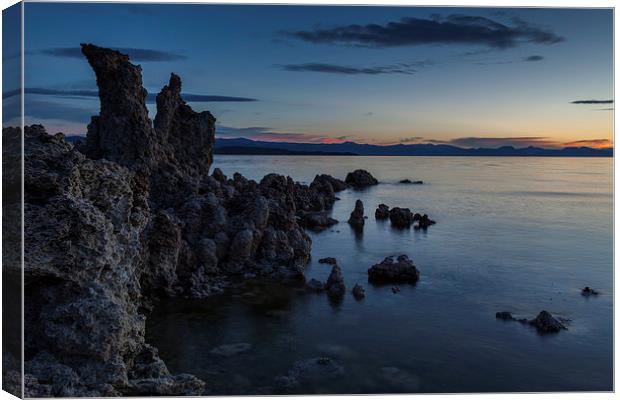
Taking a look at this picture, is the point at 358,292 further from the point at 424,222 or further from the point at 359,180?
the point at 359,180

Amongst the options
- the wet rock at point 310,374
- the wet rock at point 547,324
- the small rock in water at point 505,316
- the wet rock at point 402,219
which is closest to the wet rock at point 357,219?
the wet rock at point 402,219

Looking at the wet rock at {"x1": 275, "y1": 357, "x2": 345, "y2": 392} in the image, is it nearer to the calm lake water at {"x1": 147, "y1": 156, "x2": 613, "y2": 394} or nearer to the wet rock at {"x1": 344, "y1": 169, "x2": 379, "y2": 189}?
the calm lake water at {"x1": 147, "y1": 156, "x2": 613, "y2": 394}

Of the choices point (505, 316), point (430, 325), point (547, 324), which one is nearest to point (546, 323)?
point (547, 324)

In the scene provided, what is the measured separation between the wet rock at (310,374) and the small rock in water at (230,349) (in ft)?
7.45

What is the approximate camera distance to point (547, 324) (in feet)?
63.2

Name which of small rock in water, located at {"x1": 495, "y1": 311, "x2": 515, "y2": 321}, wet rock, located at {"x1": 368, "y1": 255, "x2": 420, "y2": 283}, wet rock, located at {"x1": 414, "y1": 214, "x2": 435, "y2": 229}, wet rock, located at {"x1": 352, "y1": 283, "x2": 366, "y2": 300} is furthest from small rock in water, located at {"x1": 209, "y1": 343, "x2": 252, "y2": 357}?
wet rock, located at {"x1": 414, "y1": 214, "x2": 435, "y2": 229}

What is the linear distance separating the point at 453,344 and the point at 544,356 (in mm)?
2536

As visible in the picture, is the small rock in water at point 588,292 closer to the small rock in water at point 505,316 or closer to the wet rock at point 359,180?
the small rock in water at point 505,316

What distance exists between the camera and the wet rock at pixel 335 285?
24234 millimetres

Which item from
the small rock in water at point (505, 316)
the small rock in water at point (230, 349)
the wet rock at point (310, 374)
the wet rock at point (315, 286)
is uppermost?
the small rock in water at point (505, 316)

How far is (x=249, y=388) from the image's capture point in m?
14.5

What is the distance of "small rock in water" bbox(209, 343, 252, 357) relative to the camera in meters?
17.0

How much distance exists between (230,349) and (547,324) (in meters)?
10.1

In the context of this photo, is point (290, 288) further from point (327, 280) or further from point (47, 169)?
point (47, 169)
